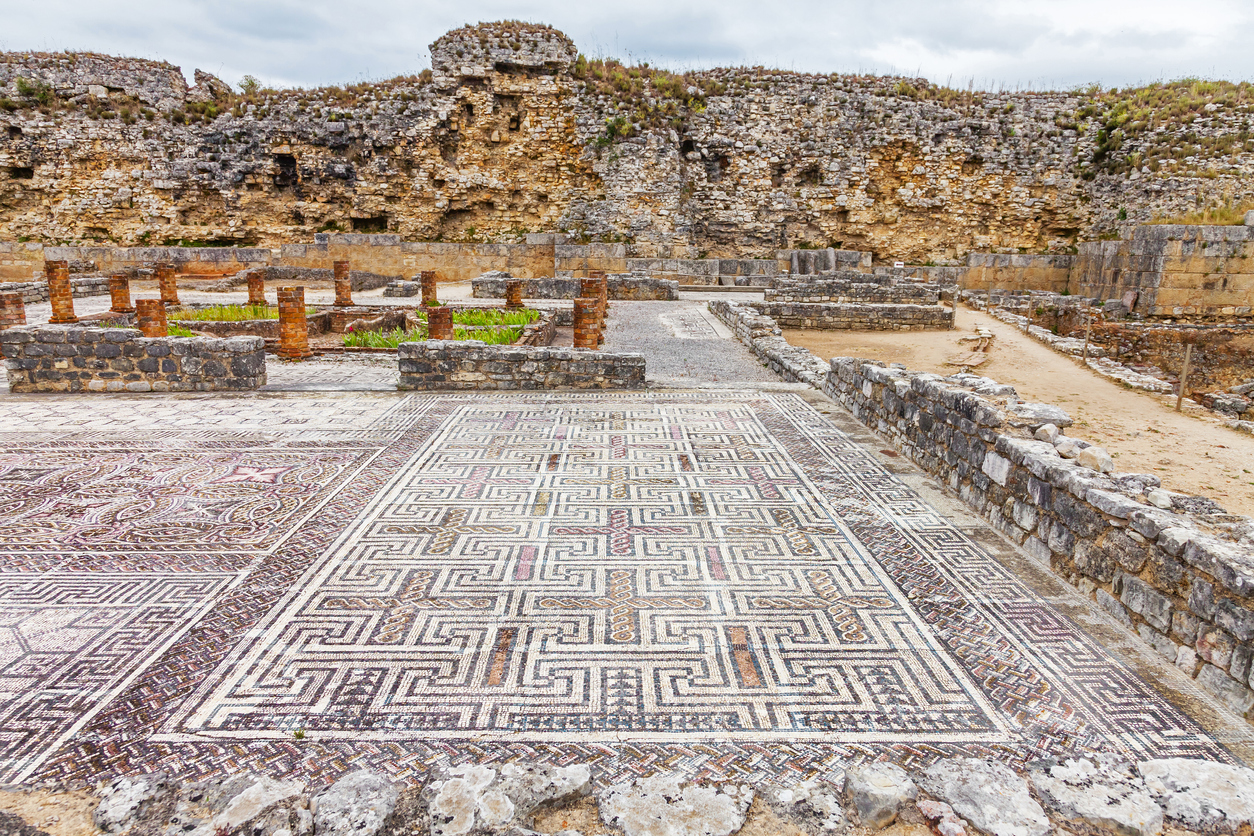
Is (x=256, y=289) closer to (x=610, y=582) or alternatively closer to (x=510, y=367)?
(x=510, y=367)

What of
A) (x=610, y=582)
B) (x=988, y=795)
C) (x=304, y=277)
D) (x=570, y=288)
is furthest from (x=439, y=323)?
(x=304, y=277)

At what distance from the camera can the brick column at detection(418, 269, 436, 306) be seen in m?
14.8

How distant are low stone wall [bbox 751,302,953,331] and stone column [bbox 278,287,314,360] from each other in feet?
28.5

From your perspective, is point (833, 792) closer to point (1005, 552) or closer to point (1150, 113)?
point (1005, 552)

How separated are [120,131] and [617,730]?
28812mm

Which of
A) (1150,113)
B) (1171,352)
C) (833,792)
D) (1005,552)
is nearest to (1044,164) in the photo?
(1150,113)

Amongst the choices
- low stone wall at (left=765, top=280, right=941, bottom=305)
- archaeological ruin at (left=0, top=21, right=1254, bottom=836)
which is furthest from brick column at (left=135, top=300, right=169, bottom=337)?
low stone wall at (left=765, top=280, right=941, bottom=305)

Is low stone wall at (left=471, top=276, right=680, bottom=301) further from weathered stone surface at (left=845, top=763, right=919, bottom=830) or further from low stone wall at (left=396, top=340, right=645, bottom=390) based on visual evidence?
weathered stone surface at (left=845, top=763, right=919, bottom=830)

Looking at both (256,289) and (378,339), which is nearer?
(378,339)

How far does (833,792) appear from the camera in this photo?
2195 mm

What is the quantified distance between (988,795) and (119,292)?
16.2 metres

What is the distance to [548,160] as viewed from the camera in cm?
2425

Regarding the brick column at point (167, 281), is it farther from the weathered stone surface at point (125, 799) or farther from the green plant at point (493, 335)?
the weathered stone surface at point (125, 799)

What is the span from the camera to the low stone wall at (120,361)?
721 centimetres
